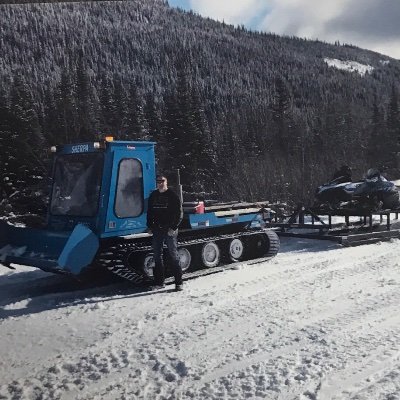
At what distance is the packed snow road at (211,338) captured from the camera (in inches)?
155

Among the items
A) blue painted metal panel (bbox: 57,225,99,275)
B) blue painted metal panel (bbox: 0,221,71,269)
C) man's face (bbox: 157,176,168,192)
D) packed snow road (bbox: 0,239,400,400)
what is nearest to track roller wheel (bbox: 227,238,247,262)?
packed snow road (bbox: 0,239,400,400)

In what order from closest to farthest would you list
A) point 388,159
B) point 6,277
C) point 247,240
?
point 6,277 < point 247,240 < point 388,159

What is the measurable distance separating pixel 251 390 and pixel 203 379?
1.47 feet

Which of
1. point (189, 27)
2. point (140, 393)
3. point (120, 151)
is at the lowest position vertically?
point (140, 393)

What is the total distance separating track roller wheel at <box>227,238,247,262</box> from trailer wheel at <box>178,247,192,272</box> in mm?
992

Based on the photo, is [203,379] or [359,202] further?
[359,202]

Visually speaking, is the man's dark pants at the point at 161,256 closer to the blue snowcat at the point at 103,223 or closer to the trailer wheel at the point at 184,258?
the blue snowcat at the point at 103,223

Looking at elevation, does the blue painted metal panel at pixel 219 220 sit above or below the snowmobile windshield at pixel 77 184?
below

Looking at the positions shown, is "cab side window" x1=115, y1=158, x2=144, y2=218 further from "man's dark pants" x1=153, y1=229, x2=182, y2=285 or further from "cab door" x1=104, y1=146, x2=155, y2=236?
"man's dark pants" x1=153, y1=229, x2=182, y2=285

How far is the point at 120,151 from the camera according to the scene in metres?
7.38

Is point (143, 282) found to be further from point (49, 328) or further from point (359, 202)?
point (359, 202)

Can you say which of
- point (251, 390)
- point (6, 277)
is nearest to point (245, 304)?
point (251, 390)

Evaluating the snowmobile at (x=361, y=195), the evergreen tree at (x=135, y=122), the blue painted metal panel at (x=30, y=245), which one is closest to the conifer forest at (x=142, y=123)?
the evergreen tree at (x=135, y=122)

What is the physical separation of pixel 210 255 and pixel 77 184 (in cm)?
259
